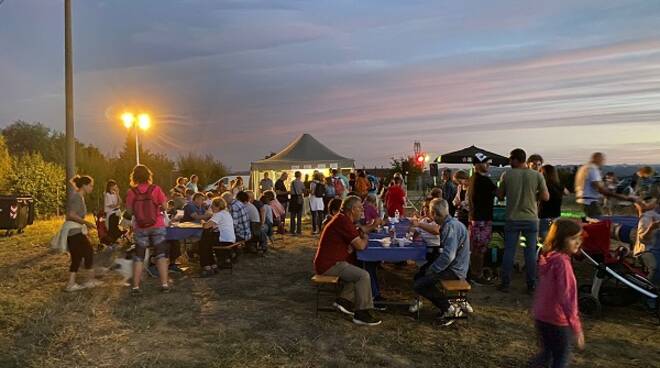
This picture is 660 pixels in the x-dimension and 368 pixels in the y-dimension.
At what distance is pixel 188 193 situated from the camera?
35.2ft

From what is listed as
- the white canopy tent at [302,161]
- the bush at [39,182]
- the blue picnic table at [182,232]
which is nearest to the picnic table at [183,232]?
the blue picnic table at [182,232]

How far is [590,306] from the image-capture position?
5.36m

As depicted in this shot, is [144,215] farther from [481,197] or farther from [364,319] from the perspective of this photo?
[481,197]

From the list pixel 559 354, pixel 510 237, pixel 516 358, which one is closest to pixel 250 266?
pixel 510 237

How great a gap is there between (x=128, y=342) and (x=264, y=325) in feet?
4.32

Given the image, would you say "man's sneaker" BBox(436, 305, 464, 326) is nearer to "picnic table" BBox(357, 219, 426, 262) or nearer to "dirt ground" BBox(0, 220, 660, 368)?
"dirt ground" BBox(0, 220, 660, 368)

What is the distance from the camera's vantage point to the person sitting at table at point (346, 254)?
504 cm

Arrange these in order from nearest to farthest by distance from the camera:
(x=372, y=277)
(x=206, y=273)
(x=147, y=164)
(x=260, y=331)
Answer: (x=260, y=331)
(x=372, y=277)
(x=206, y=273)
(x=147, y=164)

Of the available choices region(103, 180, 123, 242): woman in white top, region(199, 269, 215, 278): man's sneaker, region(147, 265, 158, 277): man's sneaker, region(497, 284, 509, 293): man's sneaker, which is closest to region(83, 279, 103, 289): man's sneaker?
region(147, 265, 158, 277): man's sneaker

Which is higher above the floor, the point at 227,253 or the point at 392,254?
the point at 392,254

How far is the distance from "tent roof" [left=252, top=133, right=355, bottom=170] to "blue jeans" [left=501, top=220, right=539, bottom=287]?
1181cm

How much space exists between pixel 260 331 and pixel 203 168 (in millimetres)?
26900

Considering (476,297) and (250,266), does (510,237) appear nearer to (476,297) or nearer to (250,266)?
(476,297)

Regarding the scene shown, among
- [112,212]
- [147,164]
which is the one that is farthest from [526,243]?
[147,164]
